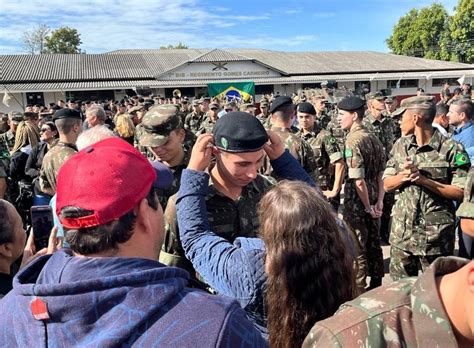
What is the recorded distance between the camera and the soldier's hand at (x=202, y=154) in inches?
76.7

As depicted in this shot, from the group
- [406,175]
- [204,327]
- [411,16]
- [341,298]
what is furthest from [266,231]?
[411,16]

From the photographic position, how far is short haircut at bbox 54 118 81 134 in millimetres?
4230

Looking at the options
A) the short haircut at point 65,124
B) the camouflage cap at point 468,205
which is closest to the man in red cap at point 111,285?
the camouflage cap at point 468,205

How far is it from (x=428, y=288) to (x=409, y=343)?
0.16m

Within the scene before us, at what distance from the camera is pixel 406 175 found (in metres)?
3.39

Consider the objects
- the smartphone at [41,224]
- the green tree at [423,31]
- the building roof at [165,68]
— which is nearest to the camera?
the smartphone at [41,224]

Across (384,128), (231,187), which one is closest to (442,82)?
(384,128)

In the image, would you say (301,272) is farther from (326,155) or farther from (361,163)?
(326,155)

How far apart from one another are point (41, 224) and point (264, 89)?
1116 inches

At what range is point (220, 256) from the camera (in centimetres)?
162

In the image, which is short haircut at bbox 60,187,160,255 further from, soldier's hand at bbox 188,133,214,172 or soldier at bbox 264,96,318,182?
soldier at bbox 264,96,318,182

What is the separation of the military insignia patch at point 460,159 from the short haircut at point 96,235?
3.02 metres

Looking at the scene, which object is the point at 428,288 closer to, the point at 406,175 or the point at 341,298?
the point at 341,298

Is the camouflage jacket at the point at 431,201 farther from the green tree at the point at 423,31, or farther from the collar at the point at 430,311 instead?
the green tree at the point at 423,31
